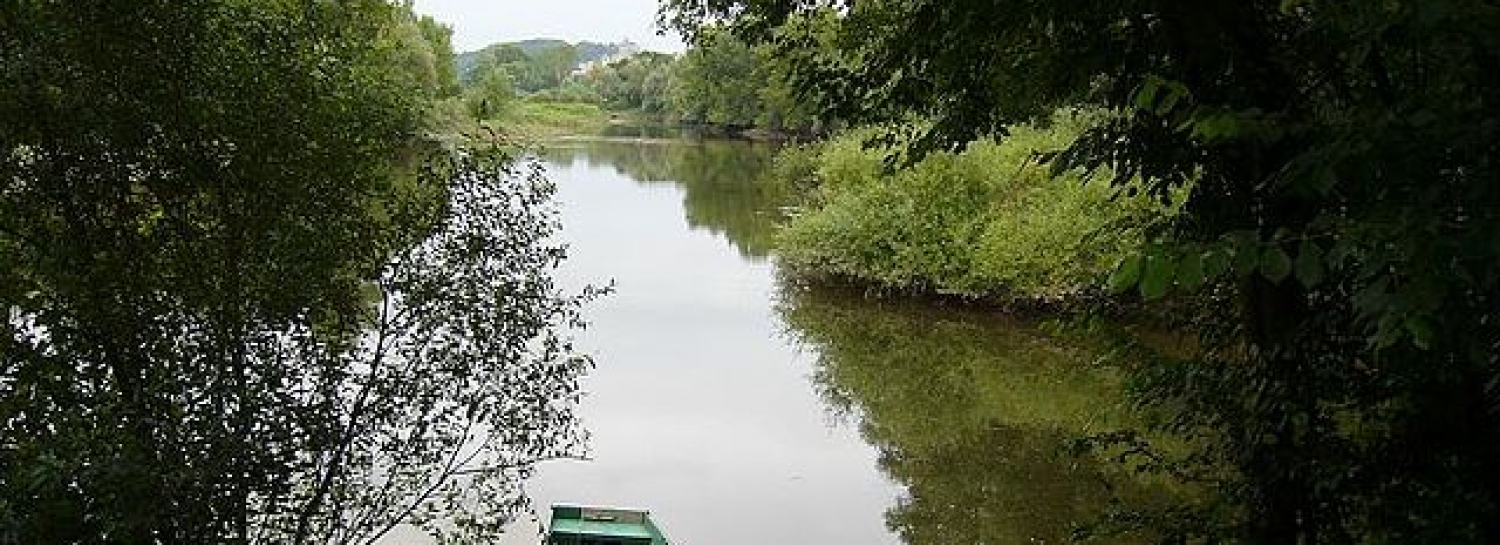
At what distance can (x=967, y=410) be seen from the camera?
1461cm

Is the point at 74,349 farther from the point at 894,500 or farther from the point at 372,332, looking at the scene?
the point at 894,500

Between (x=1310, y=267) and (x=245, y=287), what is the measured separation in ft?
15.2

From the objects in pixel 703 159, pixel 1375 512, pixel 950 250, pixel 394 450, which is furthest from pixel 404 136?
pixel 703 159

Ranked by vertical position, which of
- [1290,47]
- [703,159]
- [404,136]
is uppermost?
[1290,47]

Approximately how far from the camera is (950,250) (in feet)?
65.3

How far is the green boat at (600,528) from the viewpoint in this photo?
356 inches

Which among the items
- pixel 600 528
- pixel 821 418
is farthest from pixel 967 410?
pixel 600 528

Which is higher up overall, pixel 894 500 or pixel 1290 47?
pixel 1290 47

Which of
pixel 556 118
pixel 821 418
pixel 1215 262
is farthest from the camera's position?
pixel 556 118

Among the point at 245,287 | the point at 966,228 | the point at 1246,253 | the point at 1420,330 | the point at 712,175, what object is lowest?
the point at 712,175

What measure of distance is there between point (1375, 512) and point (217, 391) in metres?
4.34

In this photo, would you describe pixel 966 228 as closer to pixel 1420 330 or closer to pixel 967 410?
pixel 967 410

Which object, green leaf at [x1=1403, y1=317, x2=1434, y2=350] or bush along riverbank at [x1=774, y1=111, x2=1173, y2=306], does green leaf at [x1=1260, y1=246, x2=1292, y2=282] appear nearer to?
green leaf at [x1=1403, y1=317, x2=1434, y2=350]

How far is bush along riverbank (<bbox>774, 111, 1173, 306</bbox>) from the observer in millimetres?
18203
